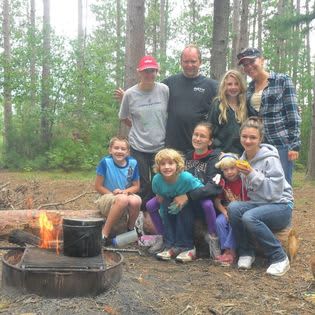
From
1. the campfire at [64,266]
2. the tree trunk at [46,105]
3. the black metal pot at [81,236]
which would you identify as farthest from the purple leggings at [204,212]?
the tree trunk at [46,105]

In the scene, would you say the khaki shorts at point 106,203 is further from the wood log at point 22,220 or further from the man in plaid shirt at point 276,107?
the man in plaid shirt at point 276,107

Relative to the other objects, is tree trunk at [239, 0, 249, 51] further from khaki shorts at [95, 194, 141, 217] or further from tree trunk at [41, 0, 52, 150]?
khaki shorts at [95, 194, 141, 217]

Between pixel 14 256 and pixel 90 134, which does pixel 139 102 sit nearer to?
pixel 14 256

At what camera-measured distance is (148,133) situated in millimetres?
5477

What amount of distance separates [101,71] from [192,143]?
1023cm

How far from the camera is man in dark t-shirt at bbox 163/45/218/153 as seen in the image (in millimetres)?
5312

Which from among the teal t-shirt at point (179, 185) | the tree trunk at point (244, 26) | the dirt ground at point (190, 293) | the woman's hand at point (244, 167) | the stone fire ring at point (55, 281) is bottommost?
the dirt ground at point (190, 293)

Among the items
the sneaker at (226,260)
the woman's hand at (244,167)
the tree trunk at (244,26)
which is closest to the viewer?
the woman's hand at (244,167)

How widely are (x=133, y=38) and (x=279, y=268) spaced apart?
4920 millimetres

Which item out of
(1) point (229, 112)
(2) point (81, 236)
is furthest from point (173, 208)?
(2) point (81, 236)

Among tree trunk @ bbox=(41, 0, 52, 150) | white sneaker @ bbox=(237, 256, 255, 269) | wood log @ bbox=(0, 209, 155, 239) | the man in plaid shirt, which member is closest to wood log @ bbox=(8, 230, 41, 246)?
wood log @ bbox=(0, 209, 155, 239)

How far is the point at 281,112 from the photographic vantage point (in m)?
4.98

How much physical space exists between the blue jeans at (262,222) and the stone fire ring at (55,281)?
165 centimetres

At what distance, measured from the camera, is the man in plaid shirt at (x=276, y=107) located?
16.1ft
